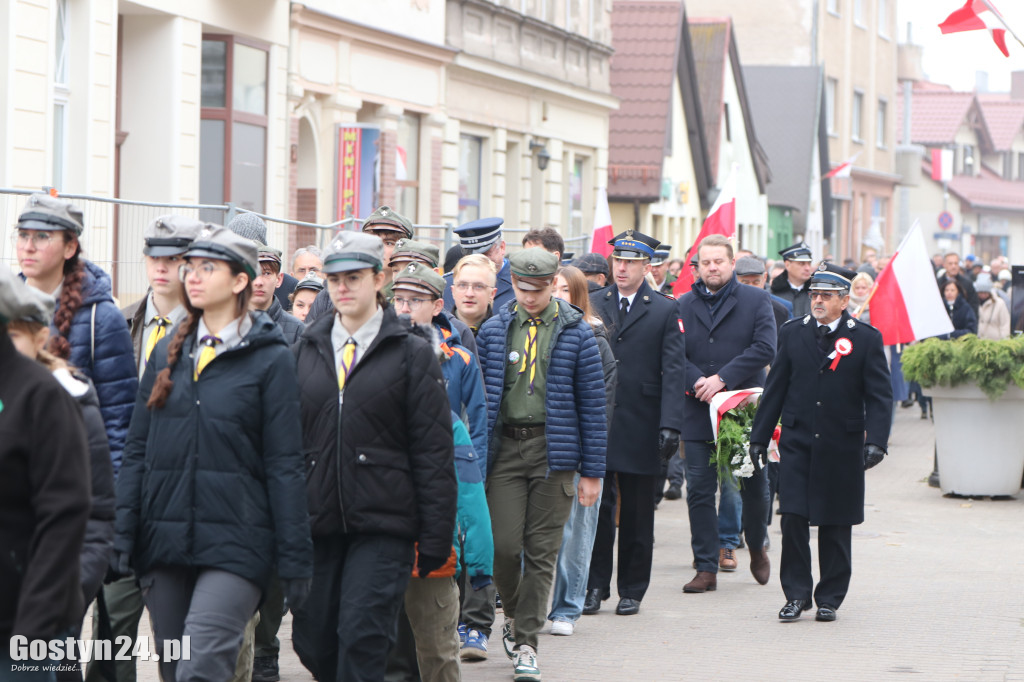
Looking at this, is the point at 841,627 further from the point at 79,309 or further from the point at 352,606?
the point at 79,309

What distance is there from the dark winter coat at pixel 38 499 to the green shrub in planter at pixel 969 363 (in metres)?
11.3

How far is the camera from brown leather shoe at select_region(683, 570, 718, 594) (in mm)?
9898

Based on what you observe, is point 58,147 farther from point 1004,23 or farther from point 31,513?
point 31,513

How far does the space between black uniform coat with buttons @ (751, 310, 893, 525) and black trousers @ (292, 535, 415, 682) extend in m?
3.87

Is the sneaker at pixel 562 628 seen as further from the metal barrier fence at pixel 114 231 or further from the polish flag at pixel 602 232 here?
the polish flag at pixel 602 232

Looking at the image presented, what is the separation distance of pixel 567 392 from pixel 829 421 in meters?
2.04

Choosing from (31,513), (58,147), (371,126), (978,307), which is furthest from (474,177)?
(31,513)

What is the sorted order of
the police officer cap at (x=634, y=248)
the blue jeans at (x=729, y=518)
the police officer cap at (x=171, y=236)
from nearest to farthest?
the police officer cap at (x=171, y=236) < the police officer cap at (x=634, y=248) < the blue jeans at (x=729, y=518)

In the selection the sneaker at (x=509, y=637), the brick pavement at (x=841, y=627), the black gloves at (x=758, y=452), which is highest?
the black gloves at (x=758, y=452)

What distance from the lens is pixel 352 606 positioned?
5578 mm

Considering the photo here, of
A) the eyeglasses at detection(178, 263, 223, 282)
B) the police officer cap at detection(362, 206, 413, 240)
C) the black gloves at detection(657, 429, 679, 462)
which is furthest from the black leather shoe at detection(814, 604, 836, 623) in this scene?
the eyeglasses at detection(178, 263, 223, 282)

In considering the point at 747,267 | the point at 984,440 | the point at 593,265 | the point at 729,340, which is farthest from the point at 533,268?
the point at 984,440

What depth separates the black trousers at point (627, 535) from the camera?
911 centimetres

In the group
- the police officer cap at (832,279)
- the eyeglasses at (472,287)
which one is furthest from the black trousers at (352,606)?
the police officer cap at (832,279)
